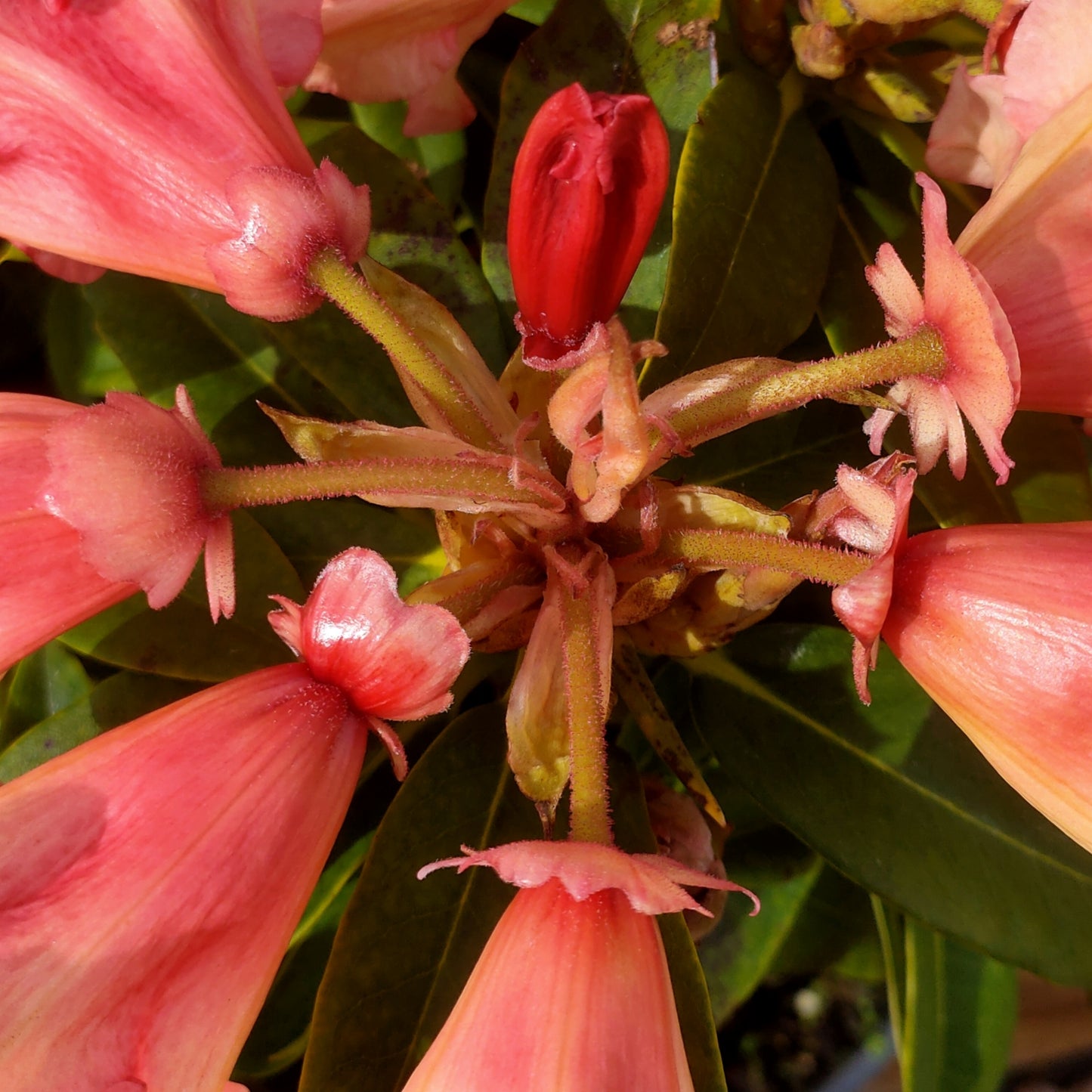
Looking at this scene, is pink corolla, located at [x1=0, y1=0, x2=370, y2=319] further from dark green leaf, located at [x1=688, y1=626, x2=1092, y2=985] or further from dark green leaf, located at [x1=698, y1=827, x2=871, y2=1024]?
dark green leaf, located at [x1=698, y1=827, x2=871, y2=1024]

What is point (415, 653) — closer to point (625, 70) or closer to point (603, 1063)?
point (603, 1063)

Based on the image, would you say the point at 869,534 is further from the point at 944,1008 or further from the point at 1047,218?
the point at 944,1008

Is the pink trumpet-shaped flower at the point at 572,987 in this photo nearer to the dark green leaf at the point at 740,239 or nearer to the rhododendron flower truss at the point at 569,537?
the rhododendron flower truss at the point at 569,537

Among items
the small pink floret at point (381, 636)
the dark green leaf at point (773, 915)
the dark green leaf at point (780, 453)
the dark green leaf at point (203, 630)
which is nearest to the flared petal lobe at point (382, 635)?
the small pink floret at point (381, 636)

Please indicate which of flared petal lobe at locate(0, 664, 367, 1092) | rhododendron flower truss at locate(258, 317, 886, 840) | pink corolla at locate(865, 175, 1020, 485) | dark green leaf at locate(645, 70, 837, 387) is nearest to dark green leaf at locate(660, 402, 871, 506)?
dark green leaf at locate(645, 70, 837, 387)

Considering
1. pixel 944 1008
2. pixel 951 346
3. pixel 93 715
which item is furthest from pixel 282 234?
pixel 944 1008

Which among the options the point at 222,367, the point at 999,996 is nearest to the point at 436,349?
the point at 222,367
